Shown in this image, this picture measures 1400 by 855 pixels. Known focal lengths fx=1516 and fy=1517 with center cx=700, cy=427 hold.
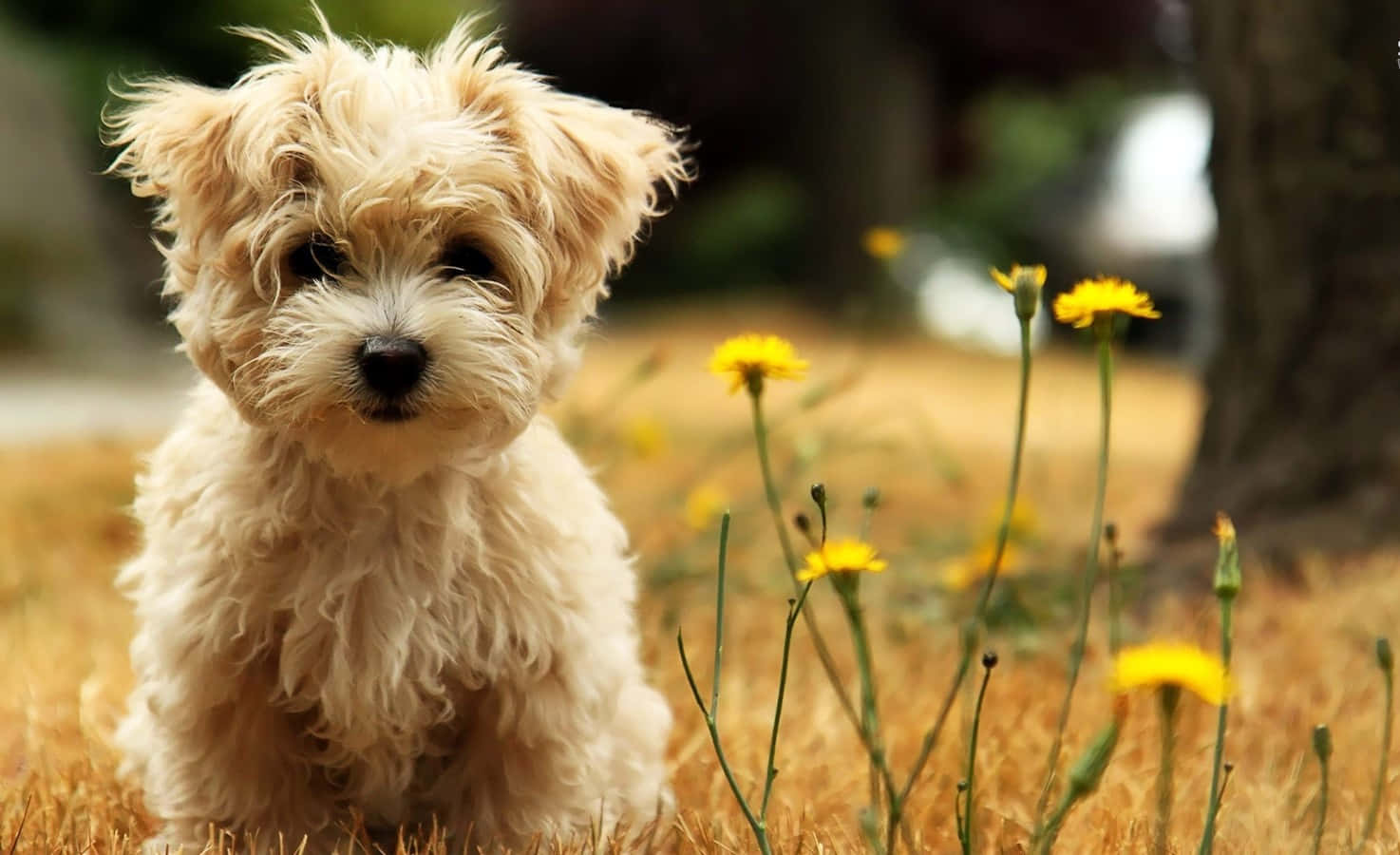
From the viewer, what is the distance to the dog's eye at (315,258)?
246 cm

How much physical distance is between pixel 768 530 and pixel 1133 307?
3.41m

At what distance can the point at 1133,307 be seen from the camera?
6.70 ft

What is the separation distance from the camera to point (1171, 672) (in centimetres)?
159

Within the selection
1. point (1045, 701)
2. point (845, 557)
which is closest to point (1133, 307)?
point (845, 557)

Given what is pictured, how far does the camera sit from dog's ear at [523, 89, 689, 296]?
101 inches

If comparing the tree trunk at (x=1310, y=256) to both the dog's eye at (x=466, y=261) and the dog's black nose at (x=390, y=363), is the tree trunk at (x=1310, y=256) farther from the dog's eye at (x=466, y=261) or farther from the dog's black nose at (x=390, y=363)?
the dog's black nose at (x=390, y=363)

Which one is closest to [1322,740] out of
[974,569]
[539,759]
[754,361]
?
[754,361]

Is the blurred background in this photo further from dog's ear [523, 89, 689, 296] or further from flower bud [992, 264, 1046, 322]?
flower bud [992, 264, 1046, 322]

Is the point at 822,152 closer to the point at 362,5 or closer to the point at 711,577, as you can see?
the point at 362,5

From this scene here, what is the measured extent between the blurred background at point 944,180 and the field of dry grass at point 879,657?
655 mm

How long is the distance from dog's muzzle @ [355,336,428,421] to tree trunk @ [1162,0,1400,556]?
2.97 metres

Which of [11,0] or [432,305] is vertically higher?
[11,0]

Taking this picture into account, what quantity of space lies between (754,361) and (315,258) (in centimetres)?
79

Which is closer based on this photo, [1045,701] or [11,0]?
[1045,701]
